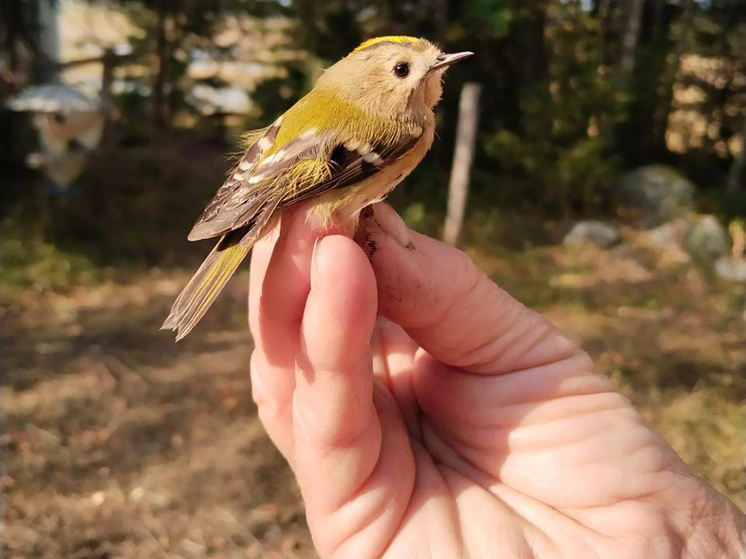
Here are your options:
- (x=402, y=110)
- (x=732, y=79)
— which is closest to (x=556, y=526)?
(x=402, y=110)

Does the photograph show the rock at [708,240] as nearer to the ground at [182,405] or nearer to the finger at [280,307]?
the ground at [182,405]

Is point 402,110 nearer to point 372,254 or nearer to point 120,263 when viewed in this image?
point 372,254

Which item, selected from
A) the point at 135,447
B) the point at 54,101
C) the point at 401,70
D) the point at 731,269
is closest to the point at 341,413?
the point at 401,70

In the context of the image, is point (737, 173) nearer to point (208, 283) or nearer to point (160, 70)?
point (160, 70)

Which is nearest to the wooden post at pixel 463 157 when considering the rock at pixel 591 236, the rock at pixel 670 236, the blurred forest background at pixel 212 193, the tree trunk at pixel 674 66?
the blurred forest background at pixel 212 193

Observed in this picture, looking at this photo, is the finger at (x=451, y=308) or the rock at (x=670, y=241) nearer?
the finger at (x=451, y=308)

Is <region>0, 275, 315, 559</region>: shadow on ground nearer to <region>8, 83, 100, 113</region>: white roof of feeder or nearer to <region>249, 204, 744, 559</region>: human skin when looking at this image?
<region>249, 204, 744, 559</region>: human skin
